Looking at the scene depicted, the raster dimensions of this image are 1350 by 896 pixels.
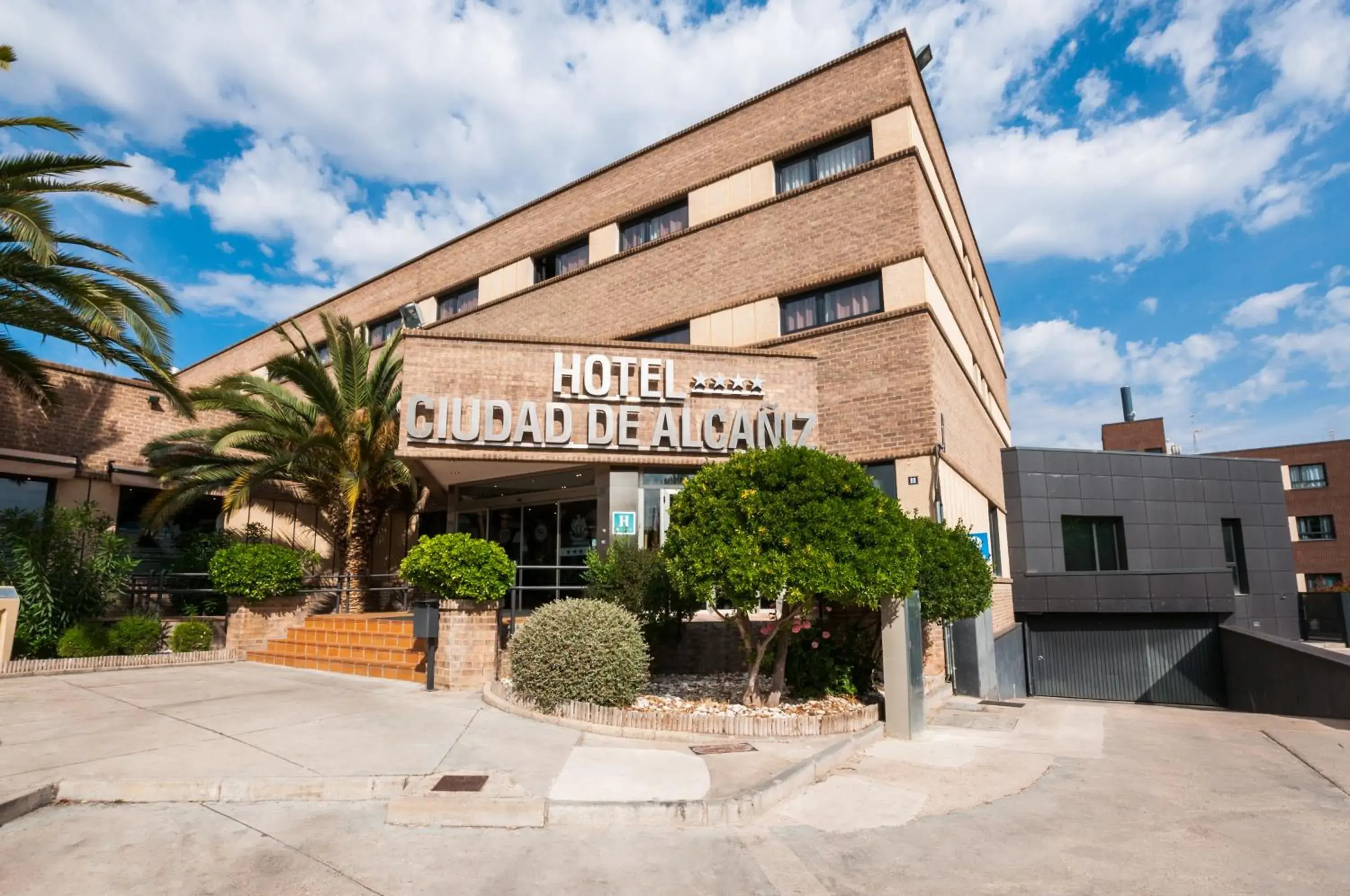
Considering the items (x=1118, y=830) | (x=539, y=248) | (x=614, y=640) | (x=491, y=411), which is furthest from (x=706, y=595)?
(x=539, y=248)

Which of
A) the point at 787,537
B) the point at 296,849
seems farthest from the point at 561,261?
the point at 296,849

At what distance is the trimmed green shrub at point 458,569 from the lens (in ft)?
36.6

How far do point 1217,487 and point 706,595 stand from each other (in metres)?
23.8

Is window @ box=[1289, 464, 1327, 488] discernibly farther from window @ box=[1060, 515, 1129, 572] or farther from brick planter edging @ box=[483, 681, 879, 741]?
brick planter edging @ box=[483, 681, 879, 741]

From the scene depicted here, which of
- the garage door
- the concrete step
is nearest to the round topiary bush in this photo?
the concrete step

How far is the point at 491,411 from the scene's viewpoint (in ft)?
48.2

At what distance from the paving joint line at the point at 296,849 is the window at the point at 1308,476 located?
59.4 metres

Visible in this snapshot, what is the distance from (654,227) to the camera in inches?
792

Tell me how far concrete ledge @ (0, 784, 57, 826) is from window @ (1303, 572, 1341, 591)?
5773 centimetres

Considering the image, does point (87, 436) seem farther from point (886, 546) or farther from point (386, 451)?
point (886, 546)

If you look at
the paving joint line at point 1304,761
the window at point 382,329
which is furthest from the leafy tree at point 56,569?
the paving joint line at point 1304,761

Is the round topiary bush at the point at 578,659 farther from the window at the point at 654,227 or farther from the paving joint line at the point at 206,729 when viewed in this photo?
the window at the point at 654,227

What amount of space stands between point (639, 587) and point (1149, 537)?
1994cm

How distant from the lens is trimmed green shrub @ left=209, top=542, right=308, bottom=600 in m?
14.5
